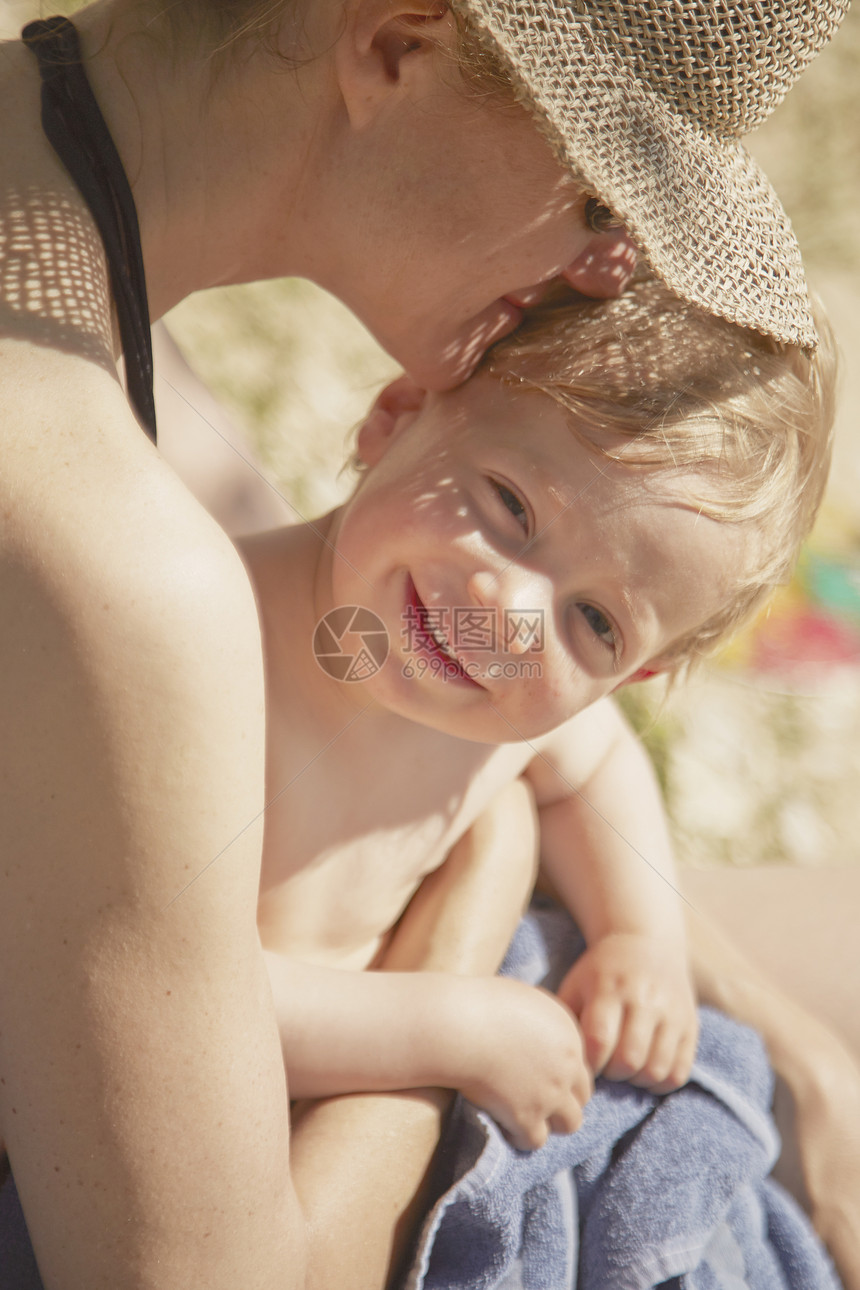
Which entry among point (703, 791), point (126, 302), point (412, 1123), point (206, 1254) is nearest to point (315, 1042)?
point (412, 1123)

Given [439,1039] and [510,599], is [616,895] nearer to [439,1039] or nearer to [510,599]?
[439,1039]

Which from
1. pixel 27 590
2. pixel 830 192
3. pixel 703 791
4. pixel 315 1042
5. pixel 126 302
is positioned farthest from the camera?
pixel 830 192

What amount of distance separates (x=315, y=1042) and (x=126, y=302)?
1.92ft

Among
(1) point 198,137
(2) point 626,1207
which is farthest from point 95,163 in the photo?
(2) point 626,1207

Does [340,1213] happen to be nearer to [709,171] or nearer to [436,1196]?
[436,1196]

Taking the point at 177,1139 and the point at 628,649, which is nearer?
the point at 177,1139

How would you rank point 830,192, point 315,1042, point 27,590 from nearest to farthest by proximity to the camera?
point 27,590, point 315,1042, point 830,192

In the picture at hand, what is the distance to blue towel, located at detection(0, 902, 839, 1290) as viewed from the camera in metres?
0.82

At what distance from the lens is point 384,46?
2.36 feet

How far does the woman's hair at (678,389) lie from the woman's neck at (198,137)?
229 mm

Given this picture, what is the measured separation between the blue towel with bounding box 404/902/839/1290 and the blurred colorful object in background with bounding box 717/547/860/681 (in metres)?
1.36

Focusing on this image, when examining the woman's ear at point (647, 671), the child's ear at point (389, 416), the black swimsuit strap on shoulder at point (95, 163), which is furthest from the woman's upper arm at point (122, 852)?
the woman's ear at point (647, 671)

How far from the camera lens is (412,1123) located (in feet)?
2.77

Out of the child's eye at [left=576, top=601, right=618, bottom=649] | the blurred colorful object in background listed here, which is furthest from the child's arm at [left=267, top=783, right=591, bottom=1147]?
the blurred colorful object in background
